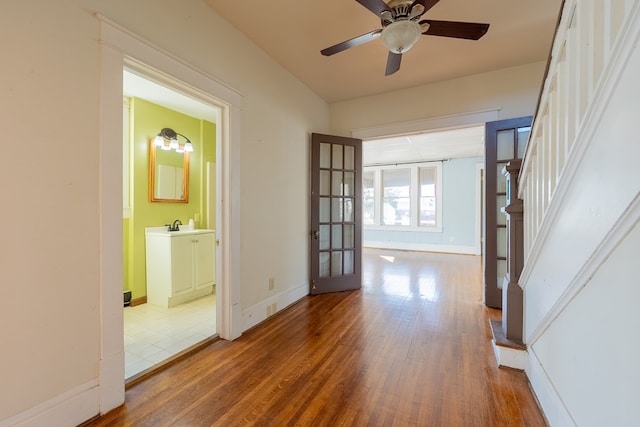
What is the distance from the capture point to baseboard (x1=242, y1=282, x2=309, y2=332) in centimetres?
253

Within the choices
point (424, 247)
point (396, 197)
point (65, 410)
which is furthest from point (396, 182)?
point (65, 410)

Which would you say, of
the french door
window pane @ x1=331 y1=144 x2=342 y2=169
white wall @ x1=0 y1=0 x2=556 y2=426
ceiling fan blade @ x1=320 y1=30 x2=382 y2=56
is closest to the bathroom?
white wall @ x1=0 y1=0 x2=556 y2=426

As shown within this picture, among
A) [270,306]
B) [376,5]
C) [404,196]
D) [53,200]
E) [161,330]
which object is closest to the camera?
[53,200]

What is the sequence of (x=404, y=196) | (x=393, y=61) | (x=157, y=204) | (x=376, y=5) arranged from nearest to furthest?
(x=376, y=5) < (x=393, y=61) < (x=157, y=204) < (x=404, y=196)

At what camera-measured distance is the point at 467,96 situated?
3.25 m

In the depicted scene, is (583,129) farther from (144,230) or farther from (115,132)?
(144,230)

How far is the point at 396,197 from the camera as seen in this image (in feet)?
25.7

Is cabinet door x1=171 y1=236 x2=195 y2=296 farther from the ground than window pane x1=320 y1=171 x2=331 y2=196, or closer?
closer

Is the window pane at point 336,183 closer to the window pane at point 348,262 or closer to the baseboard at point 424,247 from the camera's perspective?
the window pane at point 348,262

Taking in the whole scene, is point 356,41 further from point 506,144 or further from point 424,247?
point 424,247

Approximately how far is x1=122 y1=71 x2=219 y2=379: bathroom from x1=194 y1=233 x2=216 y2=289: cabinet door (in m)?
0.07

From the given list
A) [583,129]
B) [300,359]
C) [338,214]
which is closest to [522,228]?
[583,129]

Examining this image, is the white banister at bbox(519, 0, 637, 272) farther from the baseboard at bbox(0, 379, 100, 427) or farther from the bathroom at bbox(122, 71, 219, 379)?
the baseboard at bbox(0, 379, 100, 427)

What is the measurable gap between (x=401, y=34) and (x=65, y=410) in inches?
115
